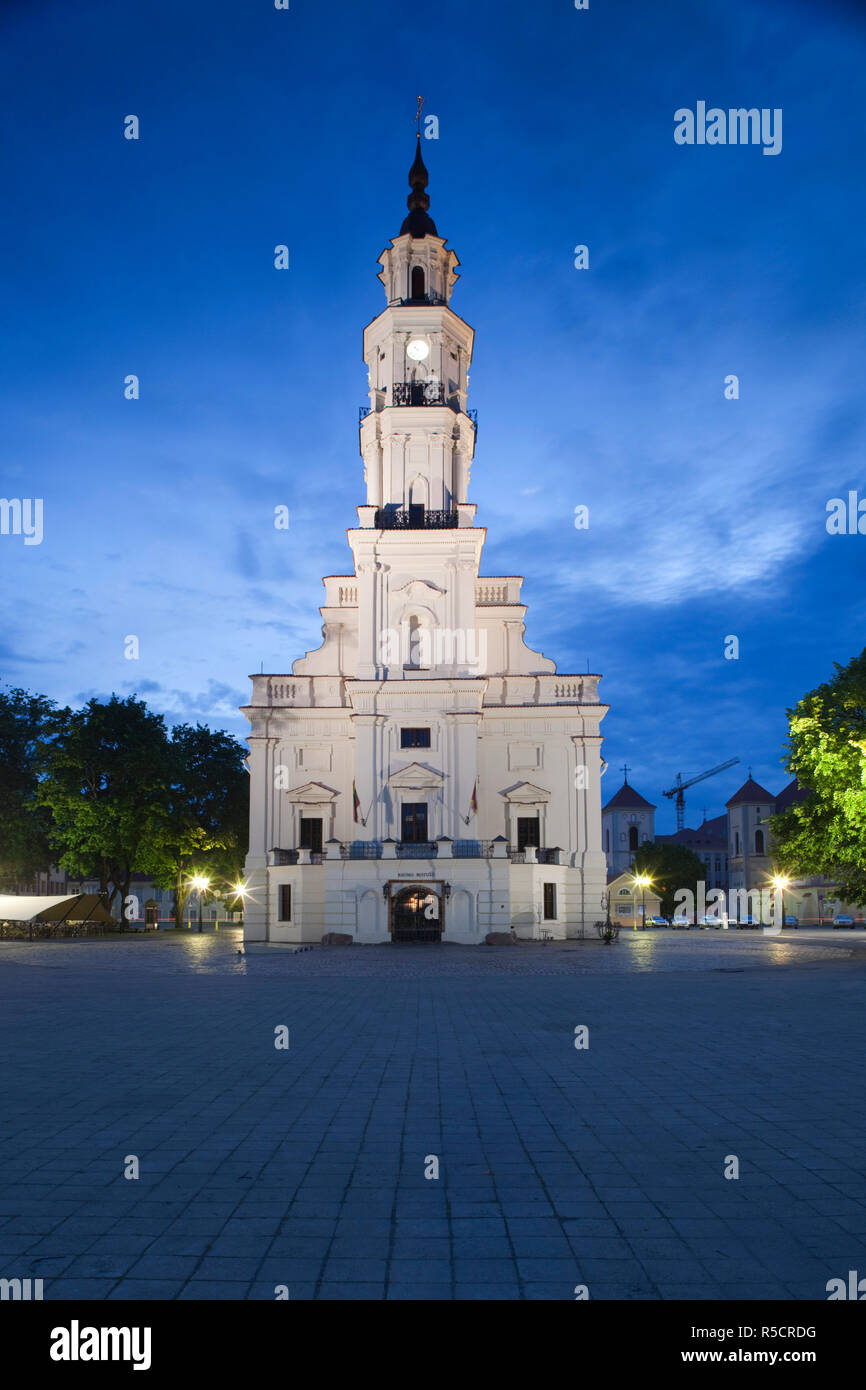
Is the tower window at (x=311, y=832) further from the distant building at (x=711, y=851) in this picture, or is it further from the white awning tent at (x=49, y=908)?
the distant building at (x=711, y=851)

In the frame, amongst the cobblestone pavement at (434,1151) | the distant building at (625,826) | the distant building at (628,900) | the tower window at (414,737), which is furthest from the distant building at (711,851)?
the cobblestone pavement at (434,1151)

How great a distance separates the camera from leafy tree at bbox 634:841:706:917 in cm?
9956

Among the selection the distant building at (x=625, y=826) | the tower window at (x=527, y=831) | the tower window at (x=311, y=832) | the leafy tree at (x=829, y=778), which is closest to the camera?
the leafy tree at (x=829, y=778)

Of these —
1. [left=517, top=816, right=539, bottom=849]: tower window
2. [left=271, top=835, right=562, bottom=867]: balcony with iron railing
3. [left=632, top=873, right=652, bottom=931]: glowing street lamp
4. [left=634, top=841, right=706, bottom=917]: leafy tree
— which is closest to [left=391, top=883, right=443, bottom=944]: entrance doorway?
[left=271, top=835, right=562, bottom=867]: balcony with iron railing

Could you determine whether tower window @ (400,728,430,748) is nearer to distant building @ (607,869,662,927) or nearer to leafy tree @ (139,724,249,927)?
leafy tree @ (139,724,249,927)

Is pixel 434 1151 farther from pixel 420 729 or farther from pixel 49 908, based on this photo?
pixel 49 908

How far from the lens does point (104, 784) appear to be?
54219 mm

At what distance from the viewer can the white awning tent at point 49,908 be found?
4725 cm

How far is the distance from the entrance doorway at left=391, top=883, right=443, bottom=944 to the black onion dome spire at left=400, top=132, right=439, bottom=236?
35.1m

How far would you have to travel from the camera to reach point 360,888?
42.3 m

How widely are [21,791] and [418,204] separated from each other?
42478mm

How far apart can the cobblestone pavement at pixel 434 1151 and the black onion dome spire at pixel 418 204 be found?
157ft
